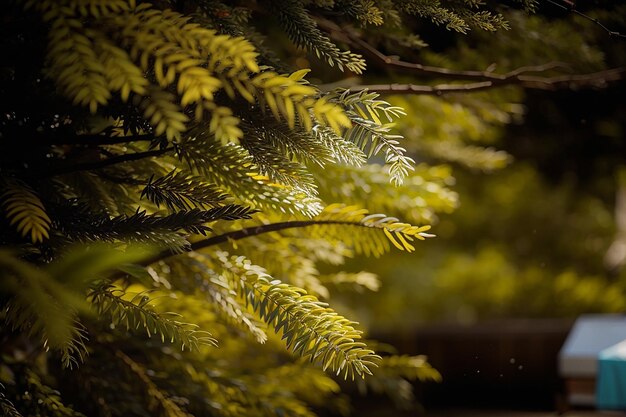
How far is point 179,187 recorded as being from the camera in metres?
0.72

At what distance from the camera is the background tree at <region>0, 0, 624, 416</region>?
0.54 metres

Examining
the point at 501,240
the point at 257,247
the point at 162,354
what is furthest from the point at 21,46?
the point at 501,240

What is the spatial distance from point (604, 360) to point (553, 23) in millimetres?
770

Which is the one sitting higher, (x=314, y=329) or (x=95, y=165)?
(x=95, y=165)

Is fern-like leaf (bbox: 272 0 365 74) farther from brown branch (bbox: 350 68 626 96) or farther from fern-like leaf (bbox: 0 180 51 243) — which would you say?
fern-like leaf (bbox: 0 180 51 243)

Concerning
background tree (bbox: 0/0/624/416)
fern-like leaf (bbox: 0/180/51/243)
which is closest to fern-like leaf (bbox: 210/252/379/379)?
background tree (bbox: 0/0/624/416)

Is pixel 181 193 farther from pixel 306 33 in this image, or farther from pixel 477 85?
pixel 477 85

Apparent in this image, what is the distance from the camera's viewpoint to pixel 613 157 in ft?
11.4

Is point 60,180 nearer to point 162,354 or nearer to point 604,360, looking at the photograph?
point 162,354

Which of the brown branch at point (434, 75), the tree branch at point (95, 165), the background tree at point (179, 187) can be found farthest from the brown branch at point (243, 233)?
the brown branch at point (434, 75)

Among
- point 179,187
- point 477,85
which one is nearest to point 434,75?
point 477,85

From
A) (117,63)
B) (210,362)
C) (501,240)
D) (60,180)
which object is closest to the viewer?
(117,63)

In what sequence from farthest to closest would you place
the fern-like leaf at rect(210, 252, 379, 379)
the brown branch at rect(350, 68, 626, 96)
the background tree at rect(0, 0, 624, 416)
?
1. the brown branch at rect(350, 68, 626, 96)
2. the fern-like leaf at rect(210, 252, 379, 379)
3. the background tree at rect(0, 0, 624, 416)

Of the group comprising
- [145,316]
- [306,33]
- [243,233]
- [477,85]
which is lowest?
[145,316]
